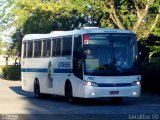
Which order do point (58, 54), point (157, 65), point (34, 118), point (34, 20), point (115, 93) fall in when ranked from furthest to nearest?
1. point (34, 20)
2. point (157, 65)
3. point (58, 54)
4. point (115, 93)
5. point (34, 118)

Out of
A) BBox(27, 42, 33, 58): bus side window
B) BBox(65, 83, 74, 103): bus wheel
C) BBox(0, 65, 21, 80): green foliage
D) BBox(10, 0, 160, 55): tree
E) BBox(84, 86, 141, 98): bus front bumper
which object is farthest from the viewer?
BBox(0, 65, 21, 80): green foliage

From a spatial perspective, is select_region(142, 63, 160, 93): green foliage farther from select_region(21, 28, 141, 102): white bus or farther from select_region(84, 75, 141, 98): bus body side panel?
select_region(84, 75, 141, 98): bus body side panel

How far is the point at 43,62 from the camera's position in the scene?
1009 inches

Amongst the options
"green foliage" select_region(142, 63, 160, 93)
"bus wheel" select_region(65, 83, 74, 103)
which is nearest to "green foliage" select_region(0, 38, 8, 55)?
"green foliage" select_region(142, 63, 160, 93)

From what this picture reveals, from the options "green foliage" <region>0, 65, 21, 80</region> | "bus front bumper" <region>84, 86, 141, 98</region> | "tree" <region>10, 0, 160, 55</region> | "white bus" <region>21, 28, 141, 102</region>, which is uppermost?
"tree" <region>10, 0, 160, 55</region>

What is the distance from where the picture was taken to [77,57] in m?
21.6

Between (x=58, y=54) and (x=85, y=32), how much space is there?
2.74 metres

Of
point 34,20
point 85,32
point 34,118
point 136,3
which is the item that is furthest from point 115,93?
point 34,20

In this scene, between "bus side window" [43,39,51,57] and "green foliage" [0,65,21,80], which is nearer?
"bus side window" [43,39,51,57]

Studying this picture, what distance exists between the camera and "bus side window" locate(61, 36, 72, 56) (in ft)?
73.9

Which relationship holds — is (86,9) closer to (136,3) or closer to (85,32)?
(136,3)

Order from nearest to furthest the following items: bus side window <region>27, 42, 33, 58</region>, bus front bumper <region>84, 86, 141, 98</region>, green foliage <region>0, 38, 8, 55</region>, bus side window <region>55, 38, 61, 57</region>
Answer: bus front bumper <region>84, 86, 141, 98</region>
bus side window <region>55, 38, 61, 57</region>
bus side window <region>27, 42, 33, 58</region>
green foliage <region>0, 38, 8, 55</region>

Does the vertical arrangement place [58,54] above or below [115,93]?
above

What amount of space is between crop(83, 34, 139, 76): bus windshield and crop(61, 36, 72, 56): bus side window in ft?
4.57
